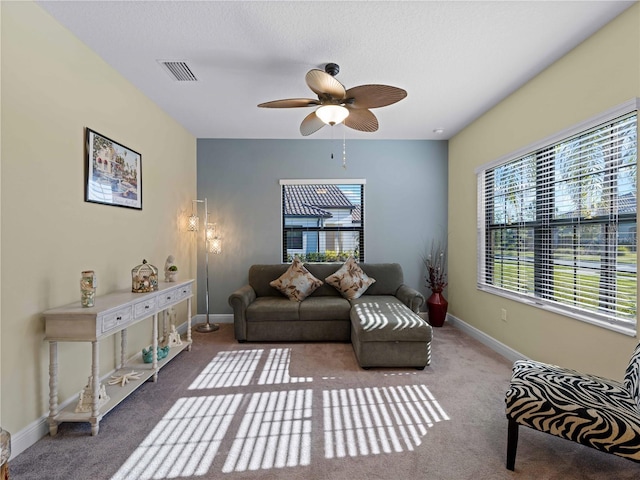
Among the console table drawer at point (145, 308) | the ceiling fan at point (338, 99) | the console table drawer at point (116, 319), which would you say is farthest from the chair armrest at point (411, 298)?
the console table drawer at point (116, 319)

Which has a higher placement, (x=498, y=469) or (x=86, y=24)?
(x=86, y=24)

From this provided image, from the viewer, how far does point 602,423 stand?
1.50 m

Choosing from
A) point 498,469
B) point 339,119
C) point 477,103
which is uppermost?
point 477,103

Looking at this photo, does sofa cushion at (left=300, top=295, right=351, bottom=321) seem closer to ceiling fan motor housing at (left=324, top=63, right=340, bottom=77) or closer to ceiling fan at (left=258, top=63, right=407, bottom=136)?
ceiling fan at (left=258, top=63, right=407, bottom=136)

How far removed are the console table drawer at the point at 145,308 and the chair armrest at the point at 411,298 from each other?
2.83m

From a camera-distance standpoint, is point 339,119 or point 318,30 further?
point 339,119

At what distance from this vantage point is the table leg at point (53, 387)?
77.9 inches

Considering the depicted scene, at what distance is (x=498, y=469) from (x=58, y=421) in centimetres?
274

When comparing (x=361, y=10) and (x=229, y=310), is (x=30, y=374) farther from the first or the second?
(x=361, y=10)

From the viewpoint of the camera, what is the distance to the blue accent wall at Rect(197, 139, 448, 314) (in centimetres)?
467

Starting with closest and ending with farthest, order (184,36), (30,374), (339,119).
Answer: (30,374), (184,36), (339,119)

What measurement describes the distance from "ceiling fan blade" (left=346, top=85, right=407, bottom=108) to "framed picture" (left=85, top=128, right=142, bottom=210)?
210cm

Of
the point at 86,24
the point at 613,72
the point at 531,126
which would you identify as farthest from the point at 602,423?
the point at 86,24

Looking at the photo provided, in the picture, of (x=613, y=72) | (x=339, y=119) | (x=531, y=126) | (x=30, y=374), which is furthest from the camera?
(x=531, y=126)
